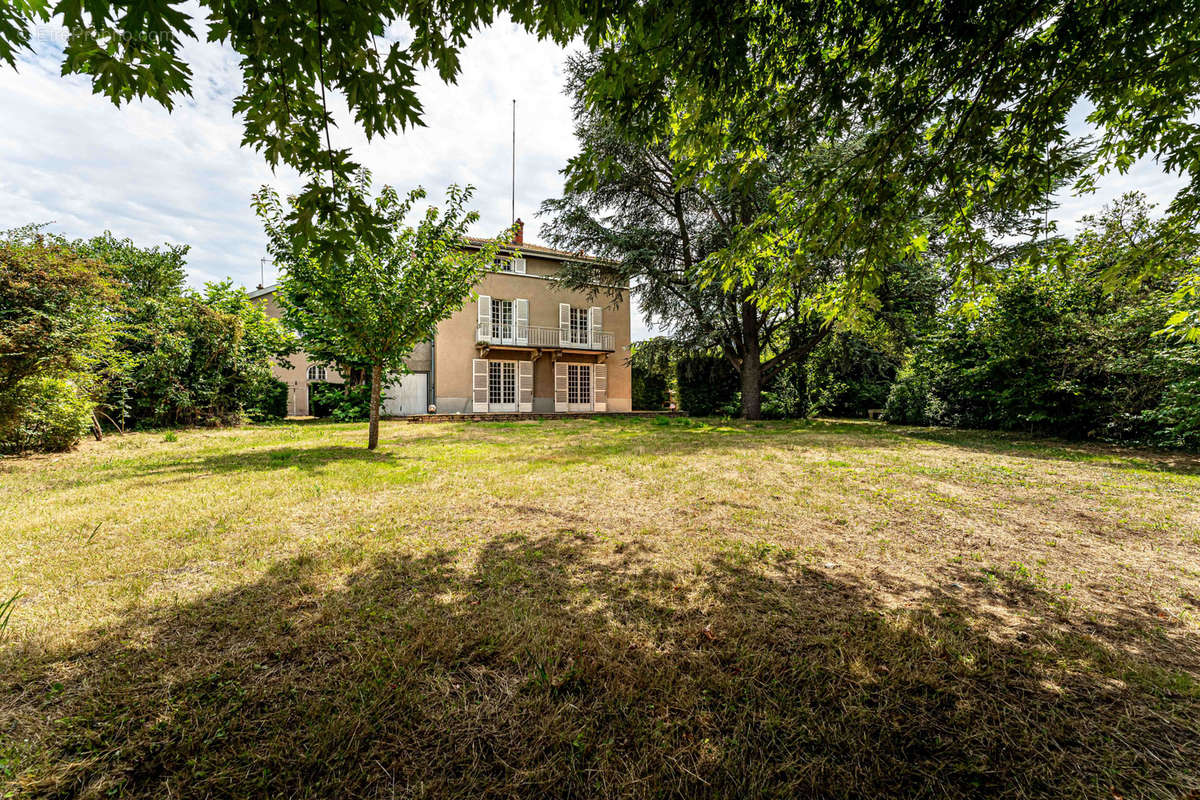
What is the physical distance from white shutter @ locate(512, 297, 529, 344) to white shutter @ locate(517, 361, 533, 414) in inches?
44.2

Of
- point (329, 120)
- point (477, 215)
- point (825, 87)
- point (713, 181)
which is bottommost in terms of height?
point (329, 120)

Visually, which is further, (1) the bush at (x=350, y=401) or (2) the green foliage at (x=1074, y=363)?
(1) the bush at (x=350, y=401)

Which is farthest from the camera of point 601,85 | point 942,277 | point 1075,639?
point 942,277

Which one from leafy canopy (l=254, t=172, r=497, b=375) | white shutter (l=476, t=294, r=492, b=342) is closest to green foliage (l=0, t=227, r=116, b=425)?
leafy canopy (l=254, t=172, r=497, b=375)

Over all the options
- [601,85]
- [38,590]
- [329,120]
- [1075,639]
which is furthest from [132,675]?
[1075,639]

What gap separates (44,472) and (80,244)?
65.9ft

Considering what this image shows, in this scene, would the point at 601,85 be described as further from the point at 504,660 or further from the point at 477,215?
the point at 477,215

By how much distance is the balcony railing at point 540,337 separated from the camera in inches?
685

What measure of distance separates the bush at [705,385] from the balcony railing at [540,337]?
12.4 feet

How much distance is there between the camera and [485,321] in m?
17.4

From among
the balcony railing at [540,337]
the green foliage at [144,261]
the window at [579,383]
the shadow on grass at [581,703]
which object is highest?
the green foliage at [144,261]

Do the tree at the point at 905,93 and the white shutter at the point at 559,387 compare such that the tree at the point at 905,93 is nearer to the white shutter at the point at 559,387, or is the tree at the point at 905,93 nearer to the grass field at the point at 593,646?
the grass field at the point at 593,646

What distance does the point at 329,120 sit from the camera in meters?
2.21

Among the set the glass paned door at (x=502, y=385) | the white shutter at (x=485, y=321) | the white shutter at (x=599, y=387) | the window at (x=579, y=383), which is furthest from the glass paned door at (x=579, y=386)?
the white shutter at (x=485, y=321)
